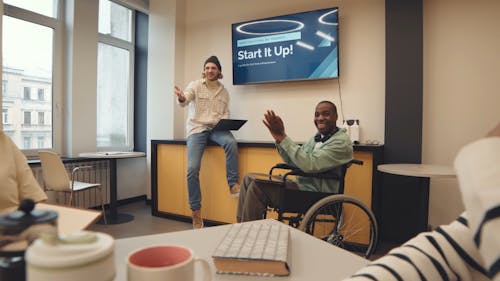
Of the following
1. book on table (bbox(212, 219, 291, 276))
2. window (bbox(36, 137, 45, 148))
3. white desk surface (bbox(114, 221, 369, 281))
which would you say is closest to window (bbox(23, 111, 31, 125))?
window (bbox(36, 137, 45, 148))

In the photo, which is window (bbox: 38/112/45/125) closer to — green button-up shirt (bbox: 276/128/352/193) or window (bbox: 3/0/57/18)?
window (bbox: 3/0/57/18)

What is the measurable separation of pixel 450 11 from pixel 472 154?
311 cm

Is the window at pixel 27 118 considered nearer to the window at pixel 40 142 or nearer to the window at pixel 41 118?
the window at pixel 41 118

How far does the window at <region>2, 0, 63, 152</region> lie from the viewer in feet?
10.8

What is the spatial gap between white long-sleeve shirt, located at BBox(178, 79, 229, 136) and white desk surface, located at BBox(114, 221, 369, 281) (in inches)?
101

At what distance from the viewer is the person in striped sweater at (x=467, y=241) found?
31 cm

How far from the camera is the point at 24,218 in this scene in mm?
397

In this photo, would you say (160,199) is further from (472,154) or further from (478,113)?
(472,154)

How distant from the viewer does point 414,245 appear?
22.0 inches

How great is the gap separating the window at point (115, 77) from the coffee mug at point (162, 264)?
4181 mm

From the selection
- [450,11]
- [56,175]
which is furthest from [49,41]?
[450,11]

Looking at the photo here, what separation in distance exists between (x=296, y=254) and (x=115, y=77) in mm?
4350

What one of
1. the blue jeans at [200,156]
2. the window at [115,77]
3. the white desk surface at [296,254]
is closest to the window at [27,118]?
the window at [115,77]

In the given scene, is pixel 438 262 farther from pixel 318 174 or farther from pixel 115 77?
pixel 115 77
